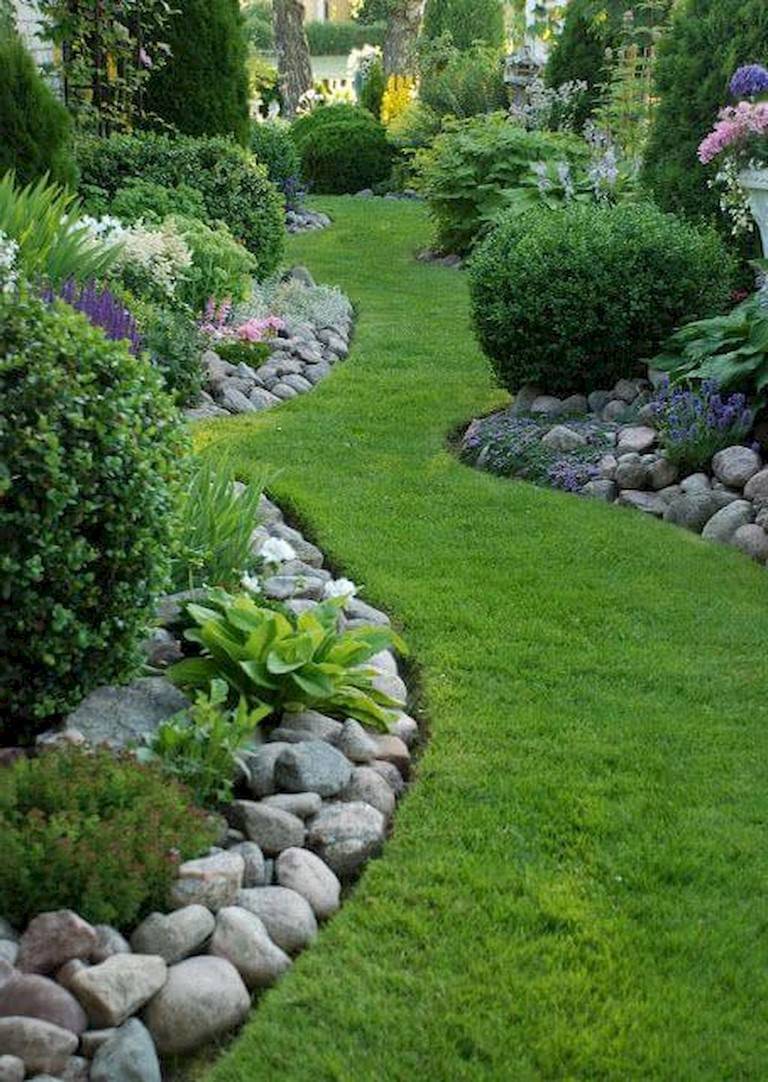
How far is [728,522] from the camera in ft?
18.3

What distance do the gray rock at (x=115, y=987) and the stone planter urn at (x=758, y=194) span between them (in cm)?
539

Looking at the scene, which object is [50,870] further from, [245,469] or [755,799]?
[245,469]

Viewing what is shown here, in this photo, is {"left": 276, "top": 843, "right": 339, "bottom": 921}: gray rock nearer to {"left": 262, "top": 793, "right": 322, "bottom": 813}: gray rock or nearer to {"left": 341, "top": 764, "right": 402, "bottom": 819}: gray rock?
{"left": 262, "top": 793, "right": 322, "bottom": 813}: gray rock

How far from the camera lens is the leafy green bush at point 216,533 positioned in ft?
14.0

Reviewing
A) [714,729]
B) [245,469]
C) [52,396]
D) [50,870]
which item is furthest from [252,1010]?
[245,469]

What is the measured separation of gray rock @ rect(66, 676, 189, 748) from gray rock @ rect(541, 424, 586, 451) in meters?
3.23

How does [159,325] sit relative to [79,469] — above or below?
below

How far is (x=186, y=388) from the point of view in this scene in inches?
273

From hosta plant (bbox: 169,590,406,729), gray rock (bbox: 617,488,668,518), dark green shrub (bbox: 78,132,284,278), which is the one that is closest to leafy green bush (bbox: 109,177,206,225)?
dark green shrub (bbox: 78,132,284,278)

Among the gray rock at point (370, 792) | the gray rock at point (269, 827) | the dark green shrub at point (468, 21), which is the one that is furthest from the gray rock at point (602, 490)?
the dark green shrub at point (468, 21)

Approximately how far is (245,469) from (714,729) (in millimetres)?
2754

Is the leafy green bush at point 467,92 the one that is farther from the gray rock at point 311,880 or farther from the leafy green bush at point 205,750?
the gray rock at point 311,880

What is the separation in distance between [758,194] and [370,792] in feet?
15.1

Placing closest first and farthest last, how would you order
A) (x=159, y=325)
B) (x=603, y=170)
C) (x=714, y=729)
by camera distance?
1. (x=714, y=729)
2. (x=159, y=325)
3. (x=603, y=170)
